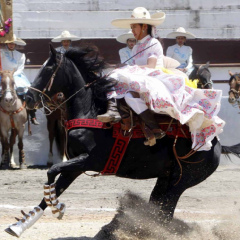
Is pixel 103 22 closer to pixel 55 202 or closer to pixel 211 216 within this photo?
pixel 211 216

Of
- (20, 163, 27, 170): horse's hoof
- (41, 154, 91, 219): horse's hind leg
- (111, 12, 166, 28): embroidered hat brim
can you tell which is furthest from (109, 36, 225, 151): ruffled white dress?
(20, 163, 27, 170): horse's hoof

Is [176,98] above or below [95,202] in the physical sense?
above

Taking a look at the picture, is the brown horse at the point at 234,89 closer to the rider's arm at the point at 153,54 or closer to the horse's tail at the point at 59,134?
the horse's tail at the point at 59,134

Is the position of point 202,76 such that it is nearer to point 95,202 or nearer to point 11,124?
point 11,124

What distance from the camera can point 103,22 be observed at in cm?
1574

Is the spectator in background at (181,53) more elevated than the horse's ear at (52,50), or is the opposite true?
the horse's ear at (52,50)

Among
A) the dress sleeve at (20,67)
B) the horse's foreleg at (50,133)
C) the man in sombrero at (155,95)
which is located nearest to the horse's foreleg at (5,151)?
the horse's foreleg at (50,133)

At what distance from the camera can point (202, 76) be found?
1194 centimetres

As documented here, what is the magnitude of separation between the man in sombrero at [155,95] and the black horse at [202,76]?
577cm

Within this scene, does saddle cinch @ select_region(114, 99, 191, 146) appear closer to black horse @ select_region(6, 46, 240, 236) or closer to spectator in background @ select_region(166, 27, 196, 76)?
black horse @ select_region(6, 46, 240, 236)

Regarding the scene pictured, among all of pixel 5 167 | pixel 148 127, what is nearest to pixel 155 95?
pixel 148 127

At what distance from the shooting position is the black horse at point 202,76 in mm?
11836

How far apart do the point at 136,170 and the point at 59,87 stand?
1023mm

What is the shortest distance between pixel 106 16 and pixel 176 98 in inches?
402
